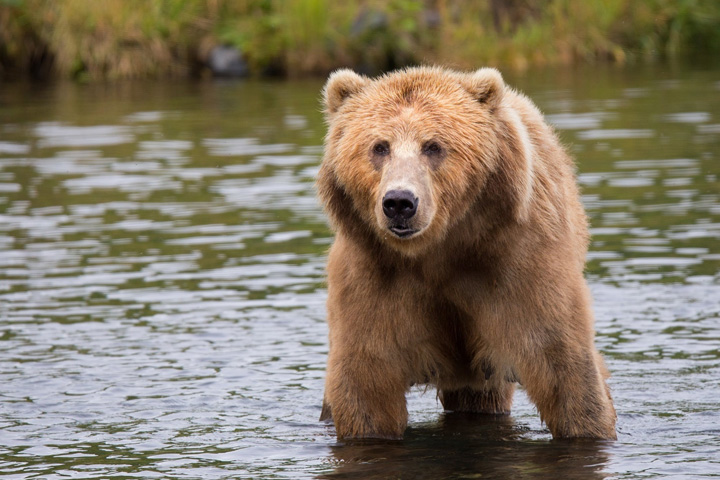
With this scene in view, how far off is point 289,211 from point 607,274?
14.0 feet

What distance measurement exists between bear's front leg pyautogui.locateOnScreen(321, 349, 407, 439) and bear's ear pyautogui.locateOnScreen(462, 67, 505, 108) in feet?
4.40

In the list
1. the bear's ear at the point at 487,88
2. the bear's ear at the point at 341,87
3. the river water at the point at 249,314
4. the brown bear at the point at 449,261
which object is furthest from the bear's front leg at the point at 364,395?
the bear's ear at the point at 487,88

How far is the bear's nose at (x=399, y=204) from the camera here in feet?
18.2

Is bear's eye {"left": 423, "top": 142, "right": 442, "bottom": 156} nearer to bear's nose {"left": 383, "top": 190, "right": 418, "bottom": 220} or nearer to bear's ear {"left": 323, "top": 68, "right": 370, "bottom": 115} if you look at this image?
bear's nose {"left": 383, "top": 190, "right": 418, "bottom": 220}

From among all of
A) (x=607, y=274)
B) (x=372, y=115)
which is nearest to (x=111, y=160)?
(x=607, y=274)

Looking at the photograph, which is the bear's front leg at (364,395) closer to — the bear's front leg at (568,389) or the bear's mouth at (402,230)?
the bear's front leg at (568,389)

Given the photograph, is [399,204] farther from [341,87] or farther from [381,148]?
[341,87]

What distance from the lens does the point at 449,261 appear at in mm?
5988

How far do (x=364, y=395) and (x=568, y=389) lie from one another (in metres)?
0.99

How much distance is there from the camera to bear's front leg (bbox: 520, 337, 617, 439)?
602cm

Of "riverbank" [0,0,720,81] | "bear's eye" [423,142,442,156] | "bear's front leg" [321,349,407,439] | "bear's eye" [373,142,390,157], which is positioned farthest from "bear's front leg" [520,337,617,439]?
"riverbank" [0,0,720,81]

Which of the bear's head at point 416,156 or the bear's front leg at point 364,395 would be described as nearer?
the bear's head at point 416,156

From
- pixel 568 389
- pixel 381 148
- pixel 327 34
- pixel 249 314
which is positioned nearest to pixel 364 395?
pixel 568 389

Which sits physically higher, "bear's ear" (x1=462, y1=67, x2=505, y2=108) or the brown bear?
"bear's ear" (x1=462, y1=67, x2=505, y2=108)
